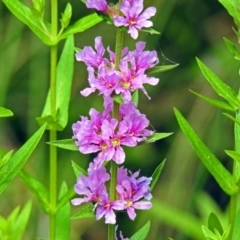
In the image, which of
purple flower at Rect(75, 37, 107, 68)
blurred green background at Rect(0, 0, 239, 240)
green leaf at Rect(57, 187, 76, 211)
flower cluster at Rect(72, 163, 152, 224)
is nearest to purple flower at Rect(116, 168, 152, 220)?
flower cluster at Rect(72, 163, 152, 224)

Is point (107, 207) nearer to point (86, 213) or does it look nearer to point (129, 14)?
point (86, 213)

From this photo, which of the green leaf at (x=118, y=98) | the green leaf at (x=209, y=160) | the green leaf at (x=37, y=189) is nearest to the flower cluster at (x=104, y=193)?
the green leaf at (x=118, y=98)

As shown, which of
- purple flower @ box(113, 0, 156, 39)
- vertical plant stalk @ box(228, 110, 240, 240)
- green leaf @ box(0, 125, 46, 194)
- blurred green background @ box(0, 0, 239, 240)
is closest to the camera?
purple flower @ box(113, 0, 156, 39)

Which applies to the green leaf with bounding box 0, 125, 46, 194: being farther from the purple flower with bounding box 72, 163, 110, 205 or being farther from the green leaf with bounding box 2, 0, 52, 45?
the green leaf with bounding box 2, 0, 52, 45

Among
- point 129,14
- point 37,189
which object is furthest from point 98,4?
point 37,189

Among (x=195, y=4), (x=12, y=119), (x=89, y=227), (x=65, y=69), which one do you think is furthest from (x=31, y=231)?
(x=195, y=4)

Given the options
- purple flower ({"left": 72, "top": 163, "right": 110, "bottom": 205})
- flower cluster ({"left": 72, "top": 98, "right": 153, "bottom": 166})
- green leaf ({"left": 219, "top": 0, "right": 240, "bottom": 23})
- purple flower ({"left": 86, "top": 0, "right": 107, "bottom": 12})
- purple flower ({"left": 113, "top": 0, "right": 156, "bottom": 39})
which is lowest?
purple flower ({"left": 72, "top": 163, "right": 110, "bottom": 205})
